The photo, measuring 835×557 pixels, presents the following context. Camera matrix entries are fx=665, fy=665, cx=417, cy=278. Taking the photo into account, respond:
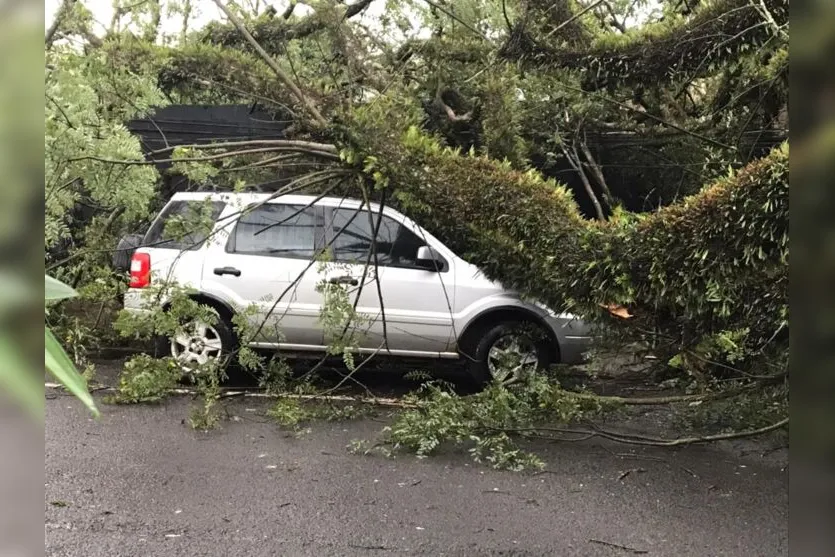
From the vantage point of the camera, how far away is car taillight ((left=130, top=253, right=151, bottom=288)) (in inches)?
207

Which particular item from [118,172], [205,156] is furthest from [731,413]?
[118,172]

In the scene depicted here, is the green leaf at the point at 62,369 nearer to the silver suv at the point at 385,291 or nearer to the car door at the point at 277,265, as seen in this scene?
the silver suv at the point at 385,291

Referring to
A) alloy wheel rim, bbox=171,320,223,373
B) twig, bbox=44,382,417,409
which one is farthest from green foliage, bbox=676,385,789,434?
alloy wheel rim, bbox=171,320,223,373

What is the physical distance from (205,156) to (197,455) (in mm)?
2007

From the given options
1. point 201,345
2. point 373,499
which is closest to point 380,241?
point 201,345

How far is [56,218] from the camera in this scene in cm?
326

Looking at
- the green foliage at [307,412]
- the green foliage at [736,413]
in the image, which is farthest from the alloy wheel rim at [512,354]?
the green foliage at [736,413]

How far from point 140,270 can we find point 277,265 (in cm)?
115

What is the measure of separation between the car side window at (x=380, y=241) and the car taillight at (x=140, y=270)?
154 cm

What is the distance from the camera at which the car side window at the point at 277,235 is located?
237 inches

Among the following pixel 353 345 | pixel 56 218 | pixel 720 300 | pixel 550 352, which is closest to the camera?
pixel 56 218

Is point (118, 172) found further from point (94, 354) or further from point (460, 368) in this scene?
point (460, 368)

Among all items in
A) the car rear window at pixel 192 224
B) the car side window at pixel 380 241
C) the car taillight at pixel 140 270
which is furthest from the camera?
the car side window at pixel 380 241

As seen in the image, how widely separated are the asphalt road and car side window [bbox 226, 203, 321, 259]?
1771mm
